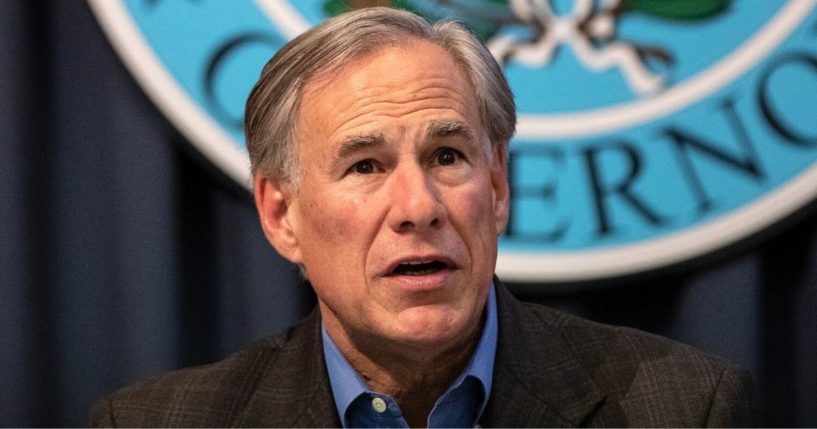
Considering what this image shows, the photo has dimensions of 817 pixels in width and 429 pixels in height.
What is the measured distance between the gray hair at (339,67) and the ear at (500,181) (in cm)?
2

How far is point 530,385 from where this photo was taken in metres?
1.89


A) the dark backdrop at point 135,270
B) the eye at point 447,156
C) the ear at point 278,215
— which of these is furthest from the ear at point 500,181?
the dark backdrop at point 135,270

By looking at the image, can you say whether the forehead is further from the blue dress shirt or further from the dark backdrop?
the dark backdrop

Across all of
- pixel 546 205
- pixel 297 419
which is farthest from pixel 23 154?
pixel 546 205

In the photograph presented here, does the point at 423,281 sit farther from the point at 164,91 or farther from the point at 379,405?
the point at 164,91

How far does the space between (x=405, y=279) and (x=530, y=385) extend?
336 millimetres

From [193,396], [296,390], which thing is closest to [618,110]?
[296,390]

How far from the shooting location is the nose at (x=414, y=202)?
1.68m

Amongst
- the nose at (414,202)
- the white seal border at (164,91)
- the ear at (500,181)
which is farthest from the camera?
the white seal border at (164,91)

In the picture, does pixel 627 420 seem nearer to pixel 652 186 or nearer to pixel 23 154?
pixel 652 186

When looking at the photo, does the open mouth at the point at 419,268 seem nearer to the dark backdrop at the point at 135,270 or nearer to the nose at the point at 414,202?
the nose at the point at 414,202

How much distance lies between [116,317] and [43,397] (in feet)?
0.71

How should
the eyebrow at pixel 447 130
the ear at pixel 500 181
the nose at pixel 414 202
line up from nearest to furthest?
the nose at pixel 414 202
the eyebrow at pixel 447 130
the ear at pixel 500 181

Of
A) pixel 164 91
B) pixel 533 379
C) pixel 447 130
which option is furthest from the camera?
pixel 164 91
